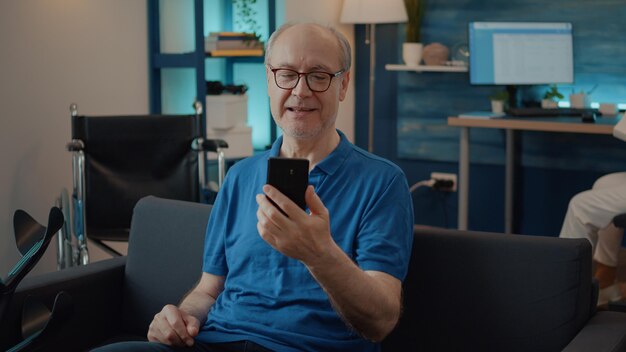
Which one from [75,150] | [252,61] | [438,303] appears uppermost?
[252,61]

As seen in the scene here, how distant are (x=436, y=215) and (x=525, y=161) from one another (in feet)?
2.20

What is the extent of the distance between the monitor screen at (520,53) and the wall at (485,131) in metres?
0.13

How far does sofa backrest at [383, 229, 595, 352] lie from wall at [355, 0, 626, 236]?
3.17 m

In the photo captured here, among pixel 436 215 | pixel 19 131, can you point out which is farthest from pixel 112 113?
pixel 436 215

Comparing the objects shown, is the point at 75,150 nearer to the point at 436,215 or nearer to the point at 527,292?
the point at 527,292

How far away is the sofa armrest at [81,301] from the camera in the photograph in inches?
90.4

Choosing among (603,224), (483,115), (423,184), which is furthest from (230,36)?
(603,224)

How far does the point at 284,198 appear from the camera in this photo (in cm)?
166

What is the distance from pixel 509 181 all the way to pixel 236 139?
154 cm

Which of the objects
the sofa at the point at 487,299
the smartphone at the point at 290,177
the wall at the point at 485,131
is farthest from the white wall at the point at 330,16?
the smartphone at the point at 290,177

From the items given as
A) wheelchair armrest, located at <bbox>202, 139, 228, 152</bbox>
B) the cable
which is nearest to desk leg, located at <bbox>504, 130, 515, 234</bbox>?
the cable

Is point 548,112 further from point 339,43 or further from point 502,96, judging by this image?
point 339,43

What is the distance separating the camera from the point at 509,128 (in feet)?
Answer: 15.7

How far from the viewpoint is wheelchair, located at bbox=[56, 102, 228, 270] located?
12.0 ft
